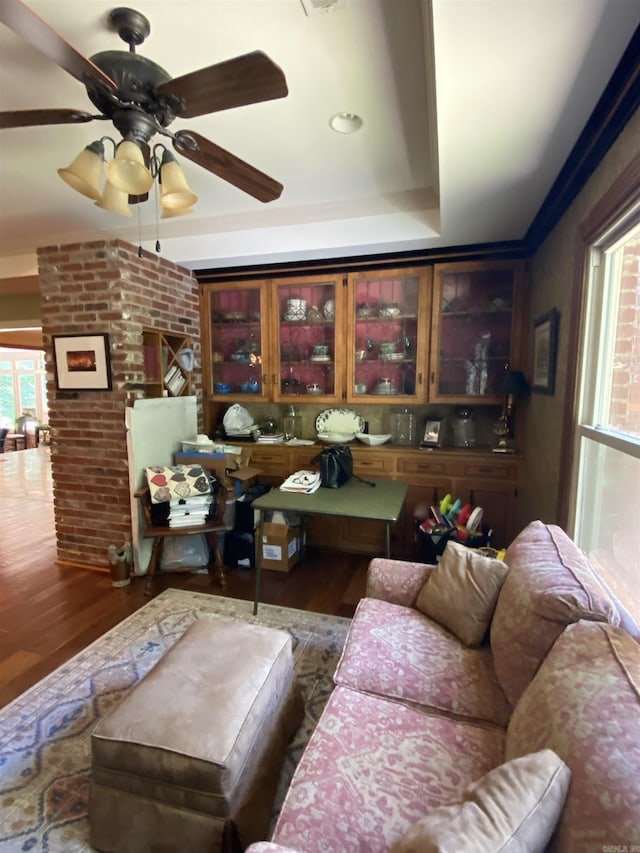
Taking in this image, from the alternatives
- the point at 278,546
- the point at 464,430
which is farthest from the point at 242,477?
the point at 464,430

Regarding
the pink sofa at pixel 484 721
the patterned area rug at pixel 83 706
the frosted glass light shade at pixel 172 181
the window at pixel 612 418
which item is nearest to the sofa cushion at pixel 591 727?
the pink sofa at pixel 484 721

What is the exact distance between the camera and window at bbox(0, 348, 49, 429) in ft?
34.6

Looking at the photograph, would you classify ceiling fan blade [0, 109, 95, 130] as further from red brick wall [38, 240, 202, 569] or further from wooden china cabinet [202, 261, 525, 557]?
wooden china cabinet [202, 261, 525, 557]

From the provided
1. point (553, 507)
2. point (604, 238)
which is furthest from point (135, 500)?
point (604, 238)

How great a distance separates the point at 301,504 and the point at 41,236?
3291 mm

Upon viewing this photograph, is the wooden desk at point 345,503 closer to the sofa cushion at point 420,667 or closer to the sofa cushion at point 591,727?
the sofa cushion at point 420,667

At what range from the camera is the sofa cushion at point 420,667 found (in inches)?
50.7

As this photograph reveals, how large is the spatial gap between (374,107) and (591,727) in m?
2.25

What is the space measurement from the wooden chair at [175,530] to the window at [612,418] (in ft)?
6.97

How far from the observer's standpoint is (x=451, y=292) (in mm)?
3195

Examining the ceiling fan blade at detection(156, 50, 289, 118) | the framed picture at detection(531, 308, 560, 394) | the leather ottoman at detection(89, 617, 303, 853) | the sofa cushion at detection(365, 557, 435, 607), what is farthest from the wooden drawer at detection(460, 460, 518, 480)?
the ceiling fan blade at detection(156, 50, 289, 118)

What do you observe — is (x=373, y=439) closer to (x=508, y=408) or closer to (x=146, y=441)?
(x=508, y=408)

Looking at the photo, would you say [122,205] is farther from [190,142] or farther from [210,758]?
[210,758]

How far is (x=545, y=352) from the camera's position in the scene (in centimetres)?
252
